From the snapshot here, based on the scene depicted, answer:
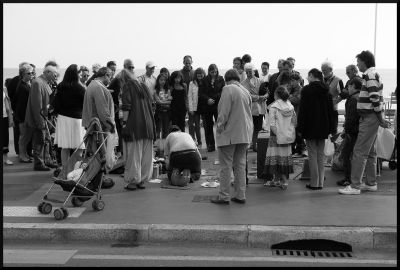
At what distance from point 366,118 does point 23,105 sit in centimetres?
649

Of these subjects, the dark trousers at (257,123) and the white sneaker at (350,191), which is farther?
the dark trousers at (257,123)

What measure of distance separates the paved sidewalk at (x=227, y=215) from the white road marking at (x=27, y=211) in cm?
1

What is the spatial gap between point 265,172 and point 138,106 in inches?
87.3

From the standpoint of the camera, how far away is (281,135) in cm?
848

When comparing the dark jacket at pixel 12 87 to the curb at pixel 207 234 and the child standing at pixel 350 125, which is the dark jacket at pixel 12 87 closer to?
the curb at pixel 207 234

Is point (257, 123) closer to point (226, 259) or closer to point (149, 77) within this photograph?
point (149, 77)

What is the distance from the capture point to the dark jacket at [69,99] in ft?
28.8

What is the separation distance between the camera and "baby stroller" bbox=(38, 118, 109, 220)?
7.18 metres

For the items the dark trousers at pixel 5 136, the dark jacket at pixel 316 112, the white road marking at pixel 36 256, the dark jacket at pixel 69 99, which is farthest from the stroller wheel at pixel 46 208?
the dark trousers at pixel 5 136

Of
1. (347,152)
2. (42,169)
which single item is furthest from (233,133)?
(42,169)

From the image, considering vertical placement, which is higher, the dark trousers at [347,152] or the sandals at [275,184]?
the dark trousers at [347,152]

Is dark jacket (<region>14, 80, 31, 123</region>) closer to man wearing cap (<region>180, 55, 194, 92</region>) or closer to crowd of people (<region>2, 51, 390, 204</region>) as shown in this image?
crowd of people (<region>2, 51, 390, 204</region>)

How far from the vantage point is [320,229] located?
21.1 feet

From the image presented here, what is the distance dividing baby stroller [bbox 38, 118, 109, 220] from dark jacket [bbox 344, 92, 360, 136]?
366cm
